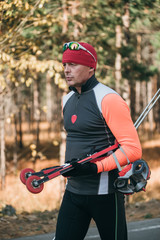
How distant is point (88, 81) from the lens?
2.68m

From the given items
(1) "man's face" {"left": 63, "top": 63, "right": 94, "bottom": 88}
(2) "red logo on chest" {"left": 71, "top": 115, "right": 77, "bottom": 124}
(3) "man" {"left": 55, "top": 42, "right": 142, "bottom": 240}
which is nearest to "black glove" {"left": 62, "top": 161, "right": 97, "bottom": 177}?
(3) "man" {"left": 55, "top": 42, "right": 142, "bottom": 240}

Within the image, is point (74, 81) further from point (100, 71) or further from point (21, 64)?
point (100, 71)

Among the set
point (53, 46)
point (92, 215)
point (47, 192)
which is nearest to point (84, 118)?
point (92, 215)

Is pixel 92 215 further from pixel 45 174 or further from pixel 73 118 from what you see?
pixel 73 118

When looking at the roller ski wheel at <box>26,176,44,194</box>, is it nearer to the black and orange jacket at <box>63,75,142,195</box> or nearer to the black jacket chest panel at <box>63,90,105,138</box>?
the black and orange jacket at <box>63,75,142,195</box>

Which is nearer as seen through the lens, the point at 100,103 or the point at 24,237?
the point at 100,103

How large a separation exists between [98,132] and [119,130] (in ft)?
0.60

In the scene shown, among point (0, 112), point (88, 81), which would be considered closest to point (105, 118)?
point (88, 81)

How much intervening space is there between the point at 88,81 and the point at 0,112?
34.7 feet

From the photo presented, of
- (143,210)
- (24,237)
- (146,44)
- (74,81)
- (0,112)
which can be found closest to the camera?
(74,81)

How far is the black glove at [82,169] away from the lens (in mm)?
2362

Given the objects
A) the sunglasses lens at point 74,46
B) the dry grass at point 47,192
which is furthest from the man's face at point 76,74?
the dry grass at point 47,192

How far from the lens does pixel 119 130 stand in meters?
2.47

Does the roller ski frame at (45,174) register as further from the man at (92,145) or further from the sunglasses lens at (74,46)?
the sunglasses lens at (74,46)
